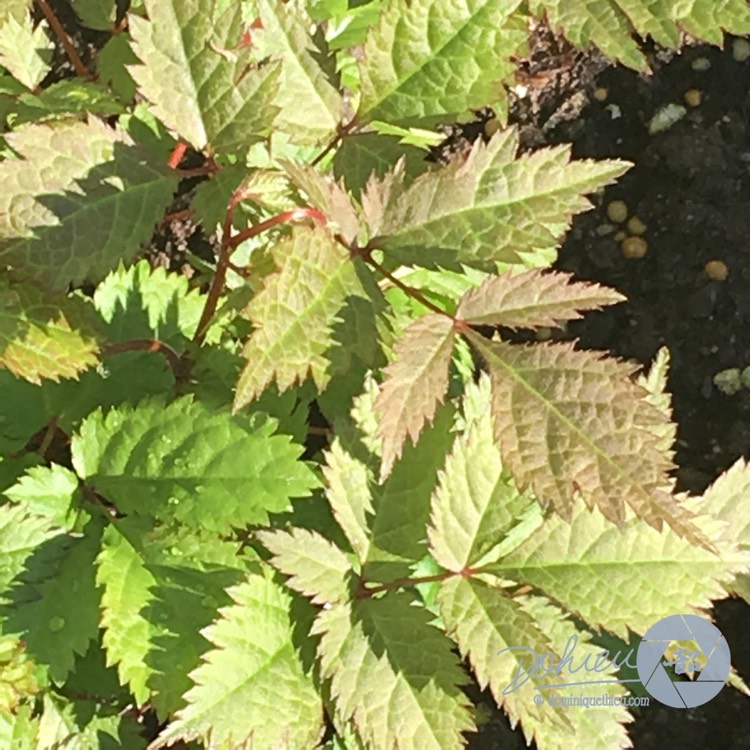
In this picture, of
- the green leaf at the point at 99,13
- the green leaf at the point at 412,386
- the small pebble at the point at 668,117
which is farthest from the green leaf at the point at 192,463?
the small pebble at the point at 668,117

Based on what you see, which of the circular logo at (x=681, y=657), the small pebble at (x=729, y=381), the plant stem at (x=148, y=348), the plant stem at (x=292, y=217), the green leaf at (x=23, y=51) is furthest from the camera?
the small pebble at (x=729, y=381)

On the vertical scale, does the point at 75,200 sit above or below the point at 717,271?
above

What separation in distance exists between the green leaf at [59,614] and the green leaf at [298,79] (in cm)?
65

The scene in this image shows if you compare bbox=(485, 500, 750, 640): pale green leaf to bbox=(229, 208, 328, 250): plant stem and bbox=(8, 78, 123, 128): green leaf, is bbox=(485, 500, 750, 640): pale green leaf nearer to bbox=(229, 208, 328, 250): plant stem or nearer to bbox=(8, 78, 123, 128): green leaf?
bbox=(229, 208, 328, 250): plant stem

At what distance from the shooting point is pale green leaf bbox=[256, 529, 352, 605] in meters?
1.17

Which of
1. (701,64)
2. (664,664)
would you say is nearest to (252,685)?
(664,664)

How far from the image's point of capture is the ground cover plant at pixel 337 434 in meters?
1.06

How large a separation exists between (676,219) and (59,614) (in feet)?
4.69

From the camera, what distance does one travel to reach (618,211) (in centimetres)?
200

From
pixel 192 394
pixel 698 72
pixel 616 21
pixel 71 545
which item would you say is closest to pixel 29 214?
pixel 192 394

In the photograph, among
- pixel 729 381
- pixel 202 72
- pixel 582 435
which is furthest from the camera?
pixel 729 381

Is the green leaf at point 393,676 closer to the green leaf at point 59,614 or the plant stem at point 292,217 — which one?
the green leaf at point 59,614

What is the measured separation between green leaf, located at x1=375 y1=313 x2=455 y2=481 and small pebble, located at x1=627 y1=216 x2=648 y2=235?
3.44ft

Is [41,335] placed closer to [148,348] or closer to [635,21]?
[148,348]
